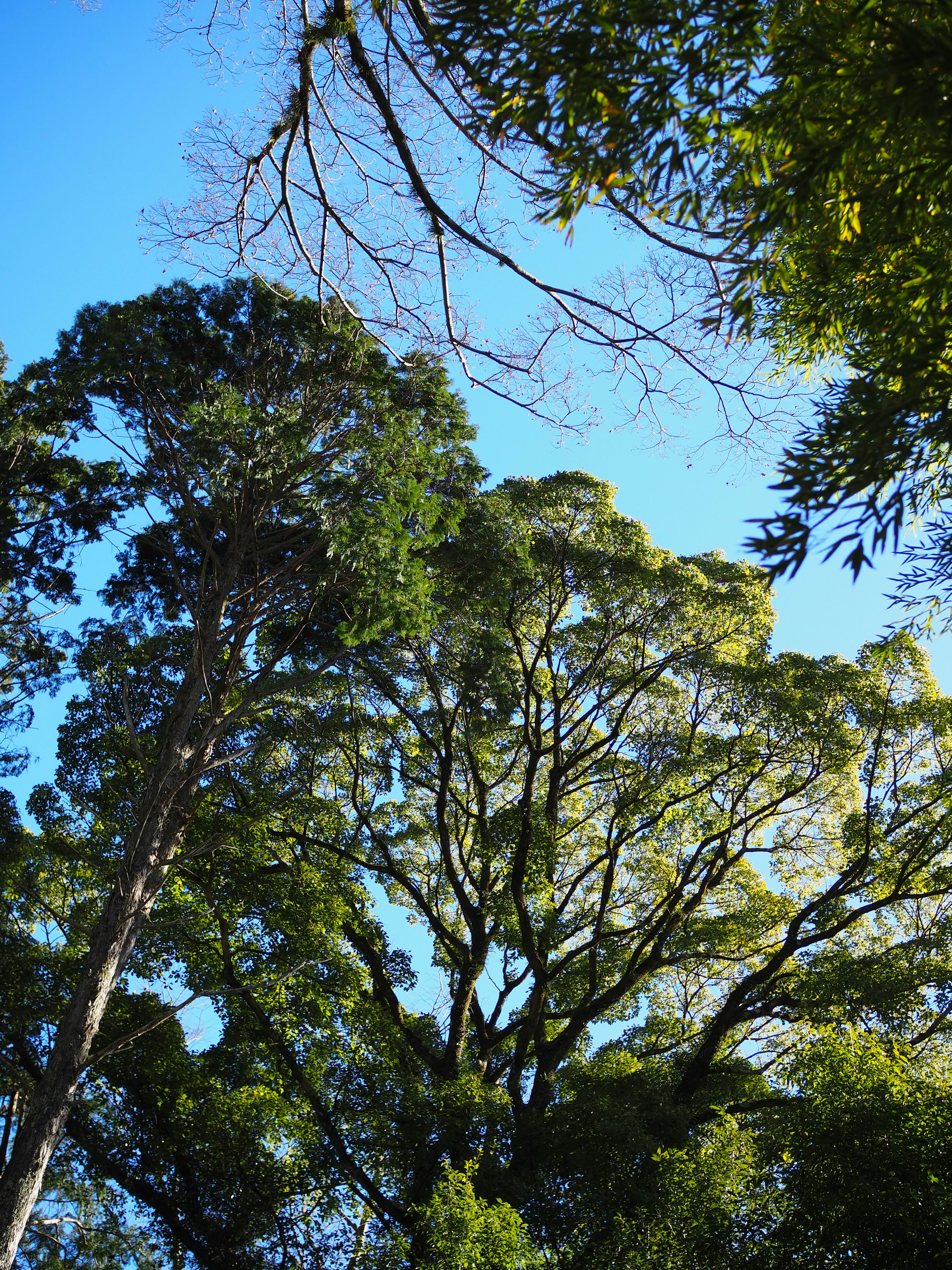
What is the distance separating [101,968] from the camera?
694 cm

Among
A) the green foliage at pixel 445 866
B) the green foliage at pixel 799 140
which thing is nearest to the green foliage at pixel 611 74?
the green foliage at pixel 799 140

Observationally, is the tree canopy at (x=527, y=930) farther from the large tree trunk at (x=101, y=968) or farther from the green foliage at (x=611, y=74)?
the green foliage at (x=611, y=74)

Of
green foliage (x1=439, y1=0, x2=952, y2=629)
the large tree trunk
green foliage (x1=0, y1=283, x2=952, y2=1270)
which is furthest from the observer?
green foliage (x1=0, y1=283, x2=952, y2=1270)

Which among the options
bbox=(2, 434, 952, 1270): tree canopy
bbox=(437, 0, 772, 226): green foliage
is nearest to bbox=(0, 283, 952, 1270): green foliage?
bbox=(2, 434, 952, 1270): tree canopy

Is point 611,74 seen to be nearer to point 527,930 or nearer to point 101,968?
point 101,968

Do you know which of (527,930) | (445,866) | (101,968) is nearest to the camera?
(101,968)

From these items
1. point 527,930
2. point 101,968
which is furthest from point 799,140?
point 527,930

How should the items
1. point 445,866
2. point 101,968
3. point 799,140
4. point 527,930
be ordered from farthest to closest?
point 445,866
point 527,930
point 101,968
point 799,140

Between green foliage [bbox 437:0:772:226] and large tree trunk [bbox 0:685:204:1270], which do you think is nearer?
green foliage [bbox 437:0:772:226]

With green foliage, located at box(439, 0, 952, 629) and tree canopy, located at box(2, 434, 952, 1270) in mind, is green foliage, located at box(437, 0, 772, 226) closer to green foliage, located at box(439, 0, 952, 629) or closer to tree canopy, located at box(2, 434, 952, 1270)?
green foliage, located at box(439, 0, 952, 629)

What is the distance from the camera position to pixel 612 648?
11820 mm

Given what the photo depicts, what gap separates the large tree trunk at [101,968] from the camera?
625 cm

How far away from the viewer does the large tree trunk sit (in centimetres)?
625

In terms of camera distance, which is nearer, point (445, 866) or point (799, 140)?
point (799, 140)
